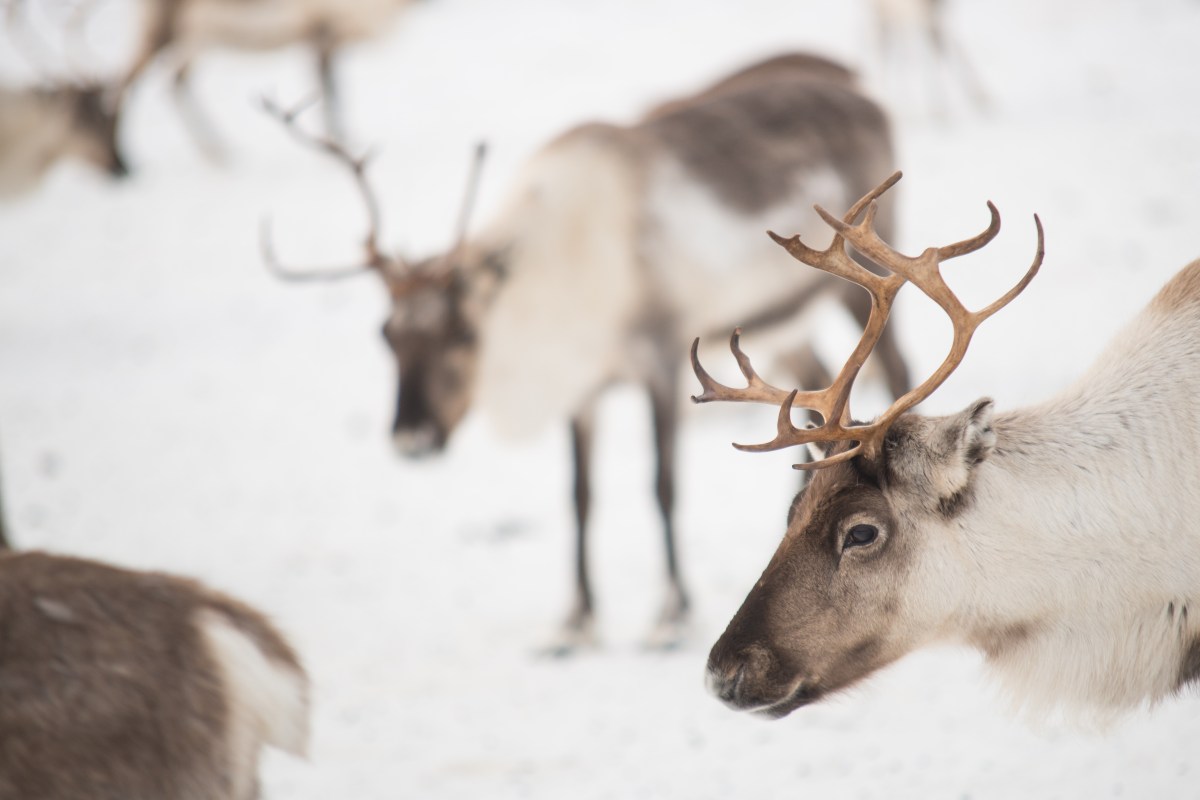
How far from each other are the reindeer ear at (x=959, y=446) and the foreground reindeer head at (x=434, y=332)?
2.35 m

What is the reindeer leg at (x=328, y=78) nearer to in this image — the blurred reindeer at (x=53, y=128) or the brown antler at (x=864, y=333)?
the blurred reindeer at (x=53, y=128)

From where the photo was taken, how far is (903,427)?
2.18 meters

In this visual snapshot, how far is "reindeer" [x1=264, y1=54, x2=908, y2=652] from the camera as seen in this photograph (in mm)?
4203

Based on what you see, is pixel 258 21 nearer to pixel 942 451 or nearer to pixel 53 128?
pixel 53 128

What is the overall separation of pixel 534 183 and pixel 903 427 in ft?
8.26

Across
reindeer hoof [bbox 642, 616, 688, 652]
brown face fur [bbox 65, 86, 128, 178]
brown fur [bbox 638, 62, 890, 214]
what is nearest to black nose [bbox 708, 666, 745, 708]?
reindeer hoof [bbox 642, 616, 688, 652]

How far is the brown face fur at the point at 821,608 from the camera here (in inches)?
85.7

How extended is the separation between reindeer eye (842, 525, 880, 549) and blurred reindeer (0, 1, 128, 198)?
308 inches

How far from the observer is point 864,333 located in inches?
89.5

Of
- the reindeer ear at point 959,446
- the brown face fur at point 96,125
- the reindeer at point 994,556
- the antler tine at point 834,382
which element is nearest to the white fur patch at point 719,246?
the antler tine at point 834,382

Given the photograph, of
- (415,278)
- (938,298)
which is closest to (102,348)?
Result: (415,278)

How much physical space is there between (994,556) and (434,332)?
2.42 metres

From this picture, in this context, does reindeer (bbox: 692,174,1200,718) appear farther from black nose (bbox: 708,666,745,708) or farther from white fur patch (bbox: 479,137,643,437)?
white fur patch (bbox: 479,137,643,437)

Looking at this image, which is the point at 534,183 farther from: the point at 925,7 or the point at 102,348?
the point at 925,7
